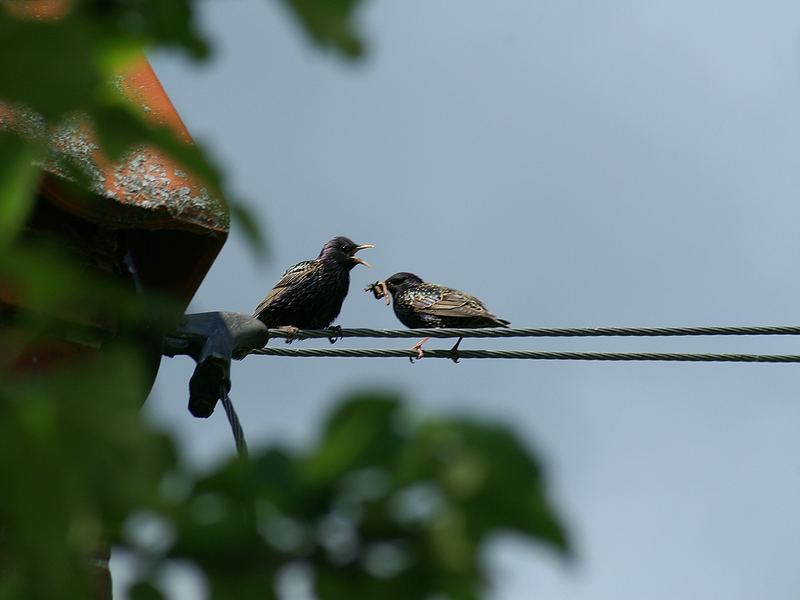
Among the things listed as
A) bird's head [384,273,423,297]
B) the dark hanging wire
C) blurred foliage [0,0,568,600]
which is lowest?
bird's head [384,273,423,297]

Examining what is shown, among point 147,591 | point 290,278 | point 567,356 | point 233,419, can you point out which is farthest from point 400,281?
point 147,591

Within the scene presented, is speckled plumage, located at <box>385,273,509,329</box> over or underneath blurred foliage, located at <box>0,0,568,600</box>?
underneath

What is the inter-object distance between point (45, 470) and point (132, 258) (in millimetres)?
2372

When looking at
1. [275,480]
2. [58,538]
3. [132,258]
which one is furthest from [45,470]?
[132,258]

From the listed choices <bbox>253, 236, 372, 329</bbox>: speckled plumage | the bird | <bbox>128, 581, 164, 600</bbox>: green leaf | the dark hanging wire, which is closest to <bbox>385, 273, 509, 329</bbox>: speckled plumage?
the bird

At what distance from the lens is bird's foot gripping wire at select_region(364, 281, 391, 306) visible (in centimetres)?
1233

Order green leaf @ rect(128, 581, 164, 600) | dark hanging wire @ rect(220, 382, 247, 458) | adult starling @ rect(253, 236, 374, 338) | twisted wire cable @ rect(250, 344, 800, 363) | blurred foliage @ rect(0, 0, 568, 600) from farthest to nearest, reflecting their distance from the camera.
Result: adult starling @ rect(253, 236, 374, 338), twisted wire cable @ rect(250, 344, 800, 363), dark hanging wire @ rect(220, 382, 247, 458), green leaf @ rect(128, 581, 164, 600), blurred foliage @ rect(0, 0, 568, 600)

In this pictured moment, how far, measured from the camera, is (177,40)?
1.04 metres

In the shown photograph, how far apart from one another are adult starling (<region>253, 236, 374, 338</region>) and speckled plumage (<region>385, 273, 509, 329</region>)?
64 centimetres

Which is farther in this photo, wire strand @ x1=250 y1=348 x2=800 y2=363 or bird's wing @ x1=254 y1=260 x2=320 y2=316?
bird's wing @ x1=254 y1=260 x2=320 y2=316

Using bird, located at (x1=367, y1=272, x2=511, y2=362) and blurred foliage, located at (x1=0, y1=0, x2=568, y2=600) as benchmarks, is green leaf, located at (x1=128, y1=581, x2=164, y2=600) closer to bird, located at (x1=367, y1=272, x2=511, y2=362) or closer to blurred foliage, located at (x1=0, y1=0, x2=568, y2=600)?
blurred foliage, located at (x1=0, y1=0, x2=568, y2=600)

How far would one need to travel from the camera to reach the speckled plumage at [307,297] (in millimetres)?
10922

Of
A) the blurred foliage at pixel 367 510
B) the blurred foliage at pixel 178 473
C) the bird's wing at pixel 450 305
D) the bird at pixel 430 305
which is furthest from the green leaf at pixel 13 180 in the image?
the bird's wing at pixel 450 305

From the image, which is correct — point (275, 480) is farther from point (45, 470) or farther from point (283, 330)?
point (283, 330)
